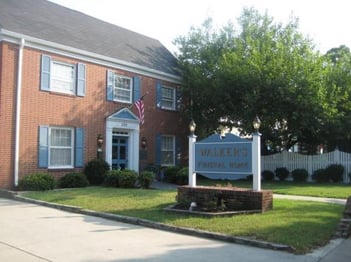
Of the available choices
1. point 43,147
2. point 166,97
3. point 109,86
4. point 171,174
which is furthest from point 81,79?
point 166,97

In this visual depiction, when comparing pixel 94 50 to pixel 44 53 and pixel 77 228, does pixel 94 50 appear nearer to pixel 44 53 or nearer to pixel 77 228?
pixel 44 53

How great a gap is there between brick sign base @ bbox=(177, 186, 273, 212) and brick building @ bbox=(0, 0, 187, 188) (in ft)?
27.6

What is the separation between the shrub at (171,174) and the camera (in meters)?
21.5

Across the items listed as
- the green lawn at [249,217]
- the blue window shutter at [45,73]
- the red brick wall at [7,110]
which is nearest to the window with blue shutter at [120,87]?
the blue window shutter at [45,73]

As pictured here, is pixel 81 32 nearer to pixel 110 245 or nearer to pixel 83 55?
pixel 83 55

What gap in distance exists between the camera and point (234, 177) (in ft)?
39.2

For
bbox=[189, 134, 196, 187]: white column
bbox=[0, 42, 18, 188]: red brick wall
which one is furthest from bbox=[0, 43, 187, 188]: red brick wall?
bbox=[189, 134, 196, 187]: white column

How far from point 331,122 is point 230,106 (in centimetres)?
510

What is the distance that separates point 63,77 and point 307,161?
43.4ft

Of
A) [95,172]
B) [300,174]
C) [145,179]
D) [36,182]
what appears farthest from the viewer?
[300,174]

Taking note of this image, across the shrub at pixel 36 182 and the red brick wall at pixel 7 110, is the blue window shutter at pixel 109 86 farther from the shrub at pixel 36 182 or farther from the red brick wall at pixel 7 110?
the shrub at pixel 36 182

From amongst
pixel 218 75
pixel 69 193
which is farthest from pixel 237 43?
pixel 69 193

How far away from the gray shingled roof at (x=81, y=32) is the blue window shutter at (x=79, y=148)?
3.75m

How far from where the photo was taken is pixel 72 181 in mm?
18188
